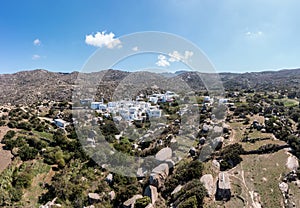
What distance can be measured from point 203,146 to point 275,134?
24.4 feet

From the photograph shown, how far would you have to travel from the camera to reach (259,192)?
14656mm

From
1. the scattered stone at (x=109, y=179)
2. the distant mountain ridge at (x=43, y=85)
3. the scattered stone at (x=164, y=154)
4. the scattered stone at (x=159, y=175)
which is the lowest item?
the scattered stone at (x=109, y=179)

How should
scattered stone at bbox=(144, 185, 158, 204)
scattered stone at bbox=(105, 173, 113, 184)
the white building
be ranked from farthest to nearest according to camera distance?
the white building → scattered stone at bbox=(105, 173, 113, 184) → scattered stone at bbox=(144, 185, 158, 204)

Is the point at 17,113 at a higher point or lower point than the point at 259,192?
higher

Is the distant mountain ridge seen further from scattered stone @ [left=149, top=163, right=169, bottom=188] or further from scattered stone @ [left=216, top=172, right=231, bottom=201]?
scattered stone @ [left=216, top=172, right=231, bottom=201]

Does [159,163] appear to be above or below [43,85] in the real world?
below

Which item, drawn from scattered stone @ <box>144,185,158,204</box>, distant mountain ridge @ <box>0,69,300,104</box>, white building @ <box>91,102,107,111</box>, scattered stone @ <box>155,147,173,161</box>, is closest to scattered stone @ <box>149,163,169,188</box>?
scattered stone @ <box>144,185,158,204</box>

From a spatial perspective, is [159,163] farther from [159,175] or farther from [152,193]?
[152,193]

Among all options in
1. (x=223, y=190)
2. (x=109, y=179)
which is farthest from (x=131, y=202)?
(x=223, y=190)

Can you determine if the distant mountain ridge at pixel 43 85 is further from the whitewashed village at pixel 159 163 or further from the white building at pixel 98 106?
the whitewashed village at pixel 159 163

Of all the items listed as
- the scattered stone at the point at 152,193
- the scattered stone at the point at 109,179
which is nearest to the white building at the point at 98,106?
the scattered stone at the point at 109,179

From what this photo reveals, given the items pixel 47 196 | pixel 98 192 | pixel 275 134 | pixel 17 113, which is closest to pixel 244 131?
pixel 275 134

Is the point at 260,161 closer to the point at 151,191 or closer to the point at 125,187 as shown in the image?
the point at 151,191

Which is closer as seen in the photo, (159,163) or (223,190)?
(223,190)
